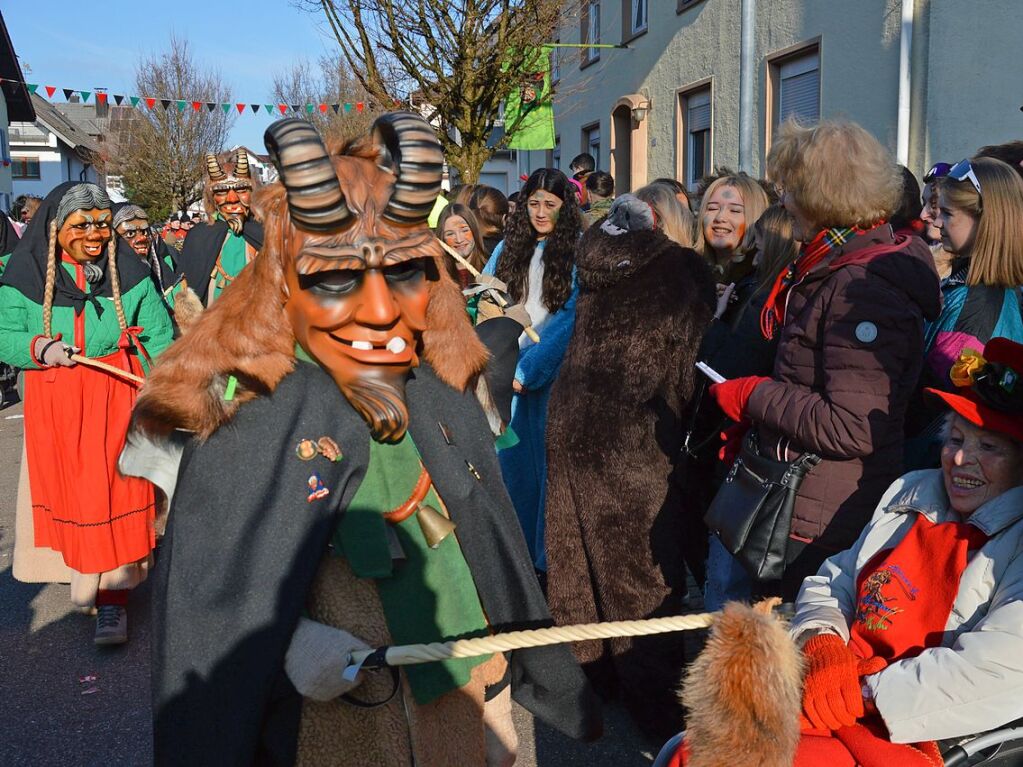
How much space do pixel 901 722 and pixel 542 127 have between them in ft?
54.1

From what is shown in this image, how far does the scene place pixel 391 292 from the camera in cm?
195

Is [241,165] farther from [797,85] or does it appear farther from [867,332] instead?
[797,85]

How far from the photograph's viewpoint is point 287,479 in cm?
188

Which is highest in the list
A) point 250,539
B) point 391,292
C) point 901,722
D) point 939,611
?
point 391,292

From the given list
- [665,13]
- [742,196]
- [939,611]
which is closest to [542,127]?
[665,13]

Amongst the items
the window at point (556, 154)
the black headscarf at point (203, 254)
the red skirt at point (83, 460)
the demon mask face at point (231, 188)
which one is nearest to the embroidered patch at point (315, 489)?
the red skirt at point (83, 460)

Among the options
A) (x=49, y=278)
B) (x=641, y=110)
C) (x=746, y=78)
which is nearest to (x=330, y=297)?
(x=49, y=278)

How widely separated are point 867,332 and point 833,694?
39.5 inches

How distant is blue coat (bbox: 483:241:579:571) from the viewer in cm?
445

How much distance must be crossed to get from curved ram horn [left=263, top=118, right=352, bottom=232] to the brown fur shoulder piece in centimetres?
110

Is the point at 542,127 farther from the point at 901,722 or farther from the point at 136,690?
the point at 901,722

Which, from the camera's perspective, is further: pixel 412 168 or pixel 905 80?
pixel 905 80

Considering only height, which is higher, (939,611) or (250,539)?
(250,539)

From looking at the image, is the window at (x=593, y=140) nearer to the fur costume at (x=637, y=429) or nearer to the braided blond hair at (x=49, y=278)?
the braided blond hair at (x=49, y=278)
